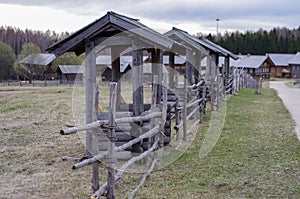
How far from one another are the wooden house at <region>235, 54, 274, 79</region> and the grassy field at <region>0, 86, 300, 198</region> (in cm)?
4616

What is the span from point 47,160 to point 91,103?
5.06ft

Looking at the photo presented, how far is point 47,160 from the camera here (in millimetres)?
7461

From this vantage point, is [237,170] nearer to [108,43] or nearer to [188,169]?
[188,169]

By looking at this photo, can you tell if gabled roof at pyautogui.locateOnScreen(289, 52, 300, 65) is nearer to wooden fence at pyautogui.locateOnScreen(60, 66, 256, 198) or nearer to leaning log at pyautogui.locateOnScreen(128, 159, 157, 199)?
wooden fence at pyautogui.locateOnScreen(60, 66, 256, 198)

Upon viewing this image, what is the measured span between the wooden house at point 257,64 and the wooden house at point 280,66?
0.78 m

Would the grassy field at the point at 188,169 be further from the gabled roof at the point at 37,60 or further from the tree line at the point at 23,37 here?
the tree line at the point at 23,37

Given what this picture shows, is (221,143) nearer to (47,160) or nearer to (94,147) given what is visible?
(94,147)

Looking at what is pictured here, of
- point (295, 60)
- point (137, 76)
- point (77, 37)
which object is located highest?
point (295, 60)

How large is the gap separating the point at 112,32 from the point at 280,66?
198 ft

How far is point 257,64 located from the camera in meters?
57.2

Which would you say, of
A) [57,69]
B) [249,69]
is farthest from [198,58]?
[249,69]

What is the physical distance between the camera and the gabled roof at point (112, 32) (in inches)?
268

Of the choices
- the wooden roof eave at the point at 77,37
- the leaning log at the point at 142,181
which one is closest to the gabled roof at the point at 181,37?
the wooden roof eave at the point at 77,37

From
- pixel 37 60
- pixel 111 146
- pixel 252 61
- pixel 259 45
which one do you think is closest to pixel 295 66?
pixel 252 61
